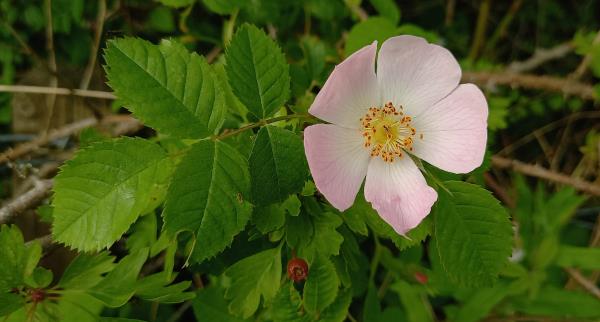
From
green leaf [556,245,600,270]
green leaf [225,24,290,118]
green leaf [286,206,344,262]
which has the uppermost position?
green leaf [225,24,290,118]

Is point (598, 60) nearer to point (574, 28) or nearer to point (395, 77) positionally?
point (574, 28)

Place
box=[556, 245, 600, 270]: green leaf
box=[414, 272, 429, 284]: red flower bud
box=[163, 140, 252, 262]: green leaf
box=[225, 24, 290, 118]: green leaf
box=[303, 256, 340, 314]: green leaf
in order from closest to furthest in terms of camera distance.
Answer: box=[163, 140, 252, 262]: green leaf
box=[225, 24, 290, 118]: green leaf
box=[303, 256, 340, 314]: green leaf
box=[414, 272, 429, 284]: red flower bud
box=[556, 245, 600, 270]: green leaf

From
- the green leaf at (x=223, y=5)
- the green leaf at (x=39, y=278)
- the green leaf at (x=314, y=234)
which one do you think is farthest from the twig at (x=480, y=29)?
the green leaf at (x=39, y=278)

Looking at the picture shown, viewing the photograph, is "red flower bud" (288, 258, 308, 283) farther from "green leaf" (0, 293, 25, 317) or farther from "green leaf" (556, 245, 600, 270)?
"green leaf" (556, 245, 600, 270)

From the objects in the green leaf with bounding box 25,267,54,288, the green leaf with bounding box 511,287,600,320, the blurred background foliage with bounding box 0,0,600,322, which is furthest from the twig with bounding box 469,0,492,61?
the green leaf with bounding box 25,267,54,288

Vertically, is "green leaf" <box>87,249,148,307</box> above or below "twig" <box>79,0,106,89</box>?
below

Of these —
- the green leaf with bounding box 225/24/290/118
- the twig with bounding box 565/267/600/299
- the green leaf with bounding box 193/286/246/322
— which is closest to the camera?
the green leaf with bounding box 225/24/290/118

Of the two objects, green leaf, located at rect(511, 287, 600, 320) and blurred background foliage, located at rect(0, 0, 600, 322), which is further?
green leaf, located at rect(511, 287, 600, 320)

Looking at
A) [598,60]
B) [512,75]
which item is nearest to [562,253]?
[512,75]
